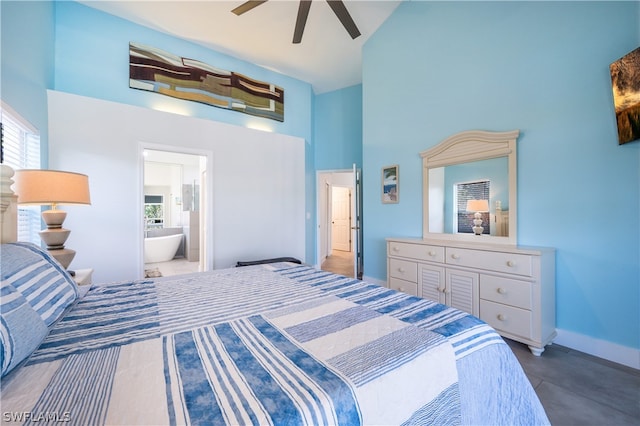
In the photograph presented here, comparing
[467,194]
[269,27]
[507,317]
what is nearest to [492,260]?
[507,317]

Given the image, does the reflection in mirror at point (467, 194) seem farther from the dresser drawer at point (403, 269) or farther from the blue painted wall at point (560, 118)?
the dresser drawer at point (403, 269)

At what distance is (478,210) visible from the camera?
2660 mm

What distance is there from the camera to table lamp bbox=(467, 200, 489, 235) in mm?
2617

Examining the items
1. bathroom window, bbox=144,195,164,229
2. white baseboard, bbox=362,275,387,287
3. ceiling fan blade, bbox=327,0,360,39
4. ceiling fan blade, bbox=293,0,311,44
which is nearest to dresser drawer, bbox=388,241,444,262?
white baseboard, bbox=362,275,387,287

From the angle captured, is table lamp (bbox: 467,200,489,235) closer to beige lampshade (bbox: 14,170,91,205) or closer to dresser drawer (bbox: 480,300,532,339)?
dresser drawer (bbox: 480,300,532,339)

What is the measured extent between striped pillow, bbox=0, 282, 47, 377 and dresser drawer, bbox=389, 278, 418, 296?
2791 mm

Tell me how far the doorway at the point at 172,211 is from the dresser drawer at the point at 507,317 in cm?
473

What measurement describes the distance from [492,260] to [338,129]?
346 cm

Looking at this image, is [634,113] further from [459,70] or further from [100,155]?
[100,155]

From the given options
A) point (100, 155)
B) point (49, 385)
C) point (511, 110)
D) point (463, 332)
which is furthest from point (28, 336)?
point (511, 110)

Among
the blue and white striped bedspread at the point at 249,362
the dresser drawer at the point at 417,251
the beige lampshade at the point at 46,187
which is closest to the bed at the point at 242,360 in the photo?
the blue and white striped bedspread at the point at 249,362

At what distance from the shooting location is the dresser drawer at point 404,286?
111 inches

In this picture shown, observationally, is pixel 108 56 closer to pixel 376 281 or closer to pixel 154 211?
pixel 376 281

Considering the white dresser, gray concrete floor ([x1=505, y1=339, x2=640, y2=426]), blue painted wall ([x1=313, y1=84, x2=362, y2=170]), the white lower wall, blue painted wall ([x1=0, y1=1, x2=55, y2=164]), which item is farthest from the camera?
blue painted wall ([x1=313, y1=84, x2=362, y2=170])
